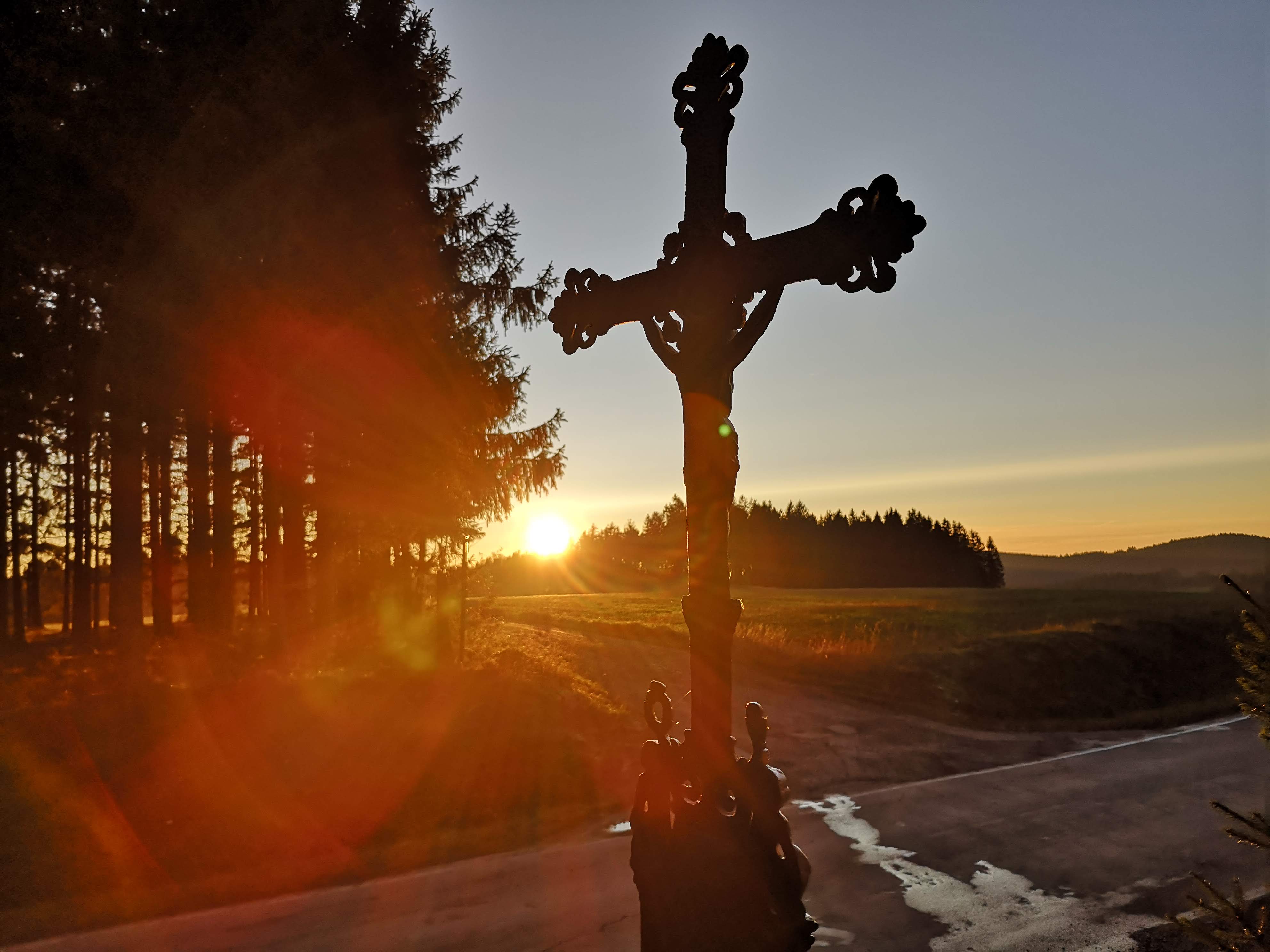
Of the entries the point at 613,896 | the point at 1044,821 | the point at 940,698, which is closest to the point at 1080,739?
the point at 940,698

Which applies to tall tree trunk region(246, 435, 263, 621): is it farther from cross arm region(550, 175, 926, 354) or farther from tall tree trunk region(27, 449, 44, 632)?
cross arm region(550, 175, 926, 354)

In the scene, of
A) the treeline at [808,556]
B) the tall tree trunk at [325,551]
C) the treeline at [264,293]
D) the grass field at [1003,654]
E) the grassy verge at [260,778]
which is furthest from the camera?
the treeline at [808,556]

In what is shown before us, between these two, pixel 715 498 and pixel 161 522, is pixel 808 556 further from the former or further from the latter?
pixel 715 498

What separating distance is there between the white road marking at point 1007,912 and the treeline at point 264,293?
409 inches

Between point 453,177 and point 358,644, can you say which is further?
point 453,177

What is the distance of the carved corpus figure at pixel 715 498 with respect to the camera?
2.71 meters

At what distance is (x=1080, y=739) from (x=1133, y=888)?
7288 millimetres

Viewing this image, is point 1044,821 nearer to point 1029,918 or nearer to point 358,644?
point 1029,918

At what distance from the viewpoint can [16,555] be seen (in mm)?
26359

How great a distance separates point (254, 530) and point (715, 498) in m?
21.8

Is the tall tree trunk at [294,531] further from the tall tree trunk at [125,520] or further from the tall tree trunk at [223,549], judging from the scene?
the tall tree trunk at [125,520]

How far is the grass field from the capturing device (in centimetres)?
1641

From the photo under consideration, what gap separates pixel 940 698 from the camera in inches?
634

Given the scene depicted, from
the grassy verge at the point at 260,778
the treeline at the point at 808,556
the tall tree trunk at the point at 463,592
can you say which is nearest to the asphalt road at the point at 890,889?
the grassy verge at the point at 260,778
